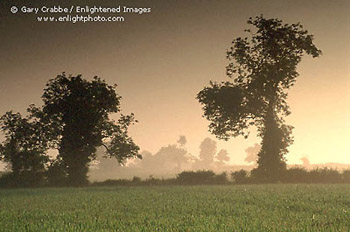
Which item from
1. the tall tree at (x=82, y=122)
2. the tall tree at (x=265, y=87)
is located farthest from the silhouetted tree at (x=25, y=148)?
the tall tree at (x=265, y=87)

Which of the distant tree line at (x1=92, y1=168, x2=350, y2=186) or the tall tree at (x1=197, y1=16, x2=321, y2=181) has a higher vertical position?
the tall tree at (x1=197, y1=16, x2=321, y2=181)

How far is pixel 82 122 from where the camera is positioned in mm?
55406

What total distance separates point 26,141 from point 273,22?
4282cm

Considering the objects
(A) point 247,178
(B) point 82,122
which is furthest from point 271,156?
(B) point 82,122

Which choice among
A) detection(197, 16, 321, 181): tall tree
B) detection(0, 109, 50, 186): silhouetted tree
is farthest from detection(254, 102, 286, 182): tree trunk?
detection(0, 109, 50, 186): silhouetted tree

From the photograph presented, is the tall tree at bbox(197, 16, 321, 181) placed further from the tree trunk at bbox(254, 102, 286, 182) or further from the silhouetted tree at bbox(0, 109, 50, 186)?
the silhouetted tree at bbox(0, 109, 50, 186)

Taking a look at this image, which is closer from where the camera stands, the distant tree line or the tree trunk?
the distant tree line

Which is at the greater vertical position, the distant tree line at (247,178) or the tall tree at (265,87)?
the tall tree at (265,87)

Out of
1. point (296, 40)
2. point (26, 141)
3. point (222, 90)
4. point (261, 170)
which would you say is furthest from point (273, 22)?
point (26, 141)

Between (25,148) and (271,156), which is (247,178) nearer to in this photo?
(271,156)

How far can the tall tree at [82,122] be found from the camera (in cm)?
5569

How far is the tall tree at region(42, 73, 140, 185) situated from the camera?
5569 centimetres

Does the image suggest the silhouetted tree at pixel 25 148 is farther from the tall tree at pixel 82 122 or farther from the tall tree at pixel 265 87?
the tall tree at pixel 265 87

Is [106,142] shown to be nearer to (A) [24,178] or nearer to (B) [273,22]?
(A) [24,178]
